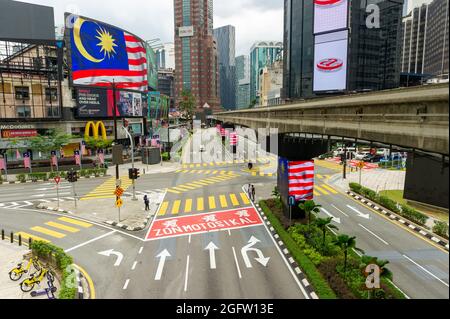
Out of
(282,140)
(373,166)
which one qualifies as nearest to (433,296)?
(282,140)

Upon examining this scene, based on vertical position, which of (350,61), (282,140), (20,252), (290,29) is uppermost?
(290,29)

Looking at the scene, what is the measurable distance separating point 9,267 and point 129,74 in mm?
65894

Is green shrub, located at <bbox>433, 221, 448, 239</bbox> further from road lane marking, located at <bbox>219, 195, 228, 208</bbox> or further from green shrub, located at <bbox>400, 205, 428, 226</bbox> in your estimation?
road lane marking, located at <bbox>219, 195, 228, 208</bbox>

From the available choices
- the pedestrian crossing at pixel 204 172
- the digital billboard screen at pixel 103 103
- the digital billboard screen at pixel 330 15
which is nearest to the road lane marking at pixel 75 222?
the pedestrian crossing at pixel 204 172

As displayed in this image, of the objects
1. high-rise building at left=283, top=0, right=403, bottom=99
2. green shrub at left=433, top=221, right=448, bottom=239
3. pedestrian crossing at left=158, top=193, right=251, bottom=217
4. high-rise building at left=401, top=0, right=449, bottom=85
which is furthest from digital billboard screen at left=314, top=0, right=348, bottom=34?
high-rise building at left=401, top=0, right=449, bottom=85

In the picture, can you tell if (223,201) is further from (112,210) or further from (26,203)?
(26,203)

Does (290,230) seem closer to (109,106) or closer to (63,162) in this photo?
(63,162)

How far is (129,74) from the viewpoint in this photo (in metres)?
78.4

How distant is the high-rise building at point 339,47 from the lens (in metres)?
65.8

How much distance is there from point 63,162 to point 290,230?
47.3m

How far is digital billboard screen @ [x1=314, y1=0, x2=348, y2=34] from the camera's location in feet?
215

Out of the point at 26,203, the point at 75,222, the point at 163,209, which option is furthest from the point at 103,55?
the point at 75,222
